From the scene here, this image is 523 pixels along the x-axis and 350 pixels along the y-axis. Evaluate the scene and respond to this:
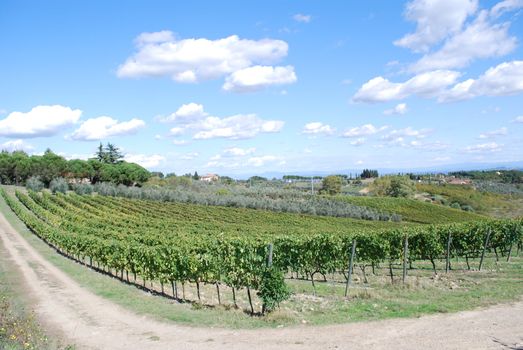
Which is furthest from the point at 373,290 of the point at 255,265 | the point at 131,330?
the point at 131,330

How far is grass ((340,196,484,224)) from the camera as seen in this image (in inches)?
3054

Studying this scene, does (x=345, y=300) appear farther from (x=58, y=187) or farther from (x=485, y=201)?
(x=485, y=201)

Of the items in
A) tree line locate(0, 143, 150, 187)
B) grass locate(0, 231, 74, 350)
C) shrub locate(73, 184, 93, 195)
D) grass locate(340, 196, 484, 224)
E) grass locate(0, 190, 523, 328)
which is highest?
tree line locate(0, 143, 150, 187)

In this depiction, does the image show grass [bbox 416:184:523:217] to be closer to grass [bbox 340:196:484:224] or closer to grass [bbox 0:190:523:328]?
grass [bbox 340:196:484:224]

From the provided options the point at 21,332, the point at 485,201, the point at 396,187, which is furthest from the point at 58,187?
the point at 485,201

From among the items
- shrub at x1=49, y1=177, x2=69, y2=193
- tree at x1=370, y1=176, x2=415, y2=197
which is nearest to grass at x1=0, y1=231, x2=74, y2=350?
shrub at x1=49, y1=177, x2=69, y2=193

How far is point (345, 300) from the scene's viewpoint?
12.9 metres

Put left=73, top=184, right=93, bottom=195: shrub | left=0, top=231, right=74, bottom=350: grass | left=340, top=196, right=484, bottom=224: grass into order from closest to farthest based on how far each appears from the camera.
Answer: left=0, top=231, right=74, bottom=350: grass, left=340, top=196, right=484, bottom=224: grass, left=73, top=184, right=93, bottom=195: shrub

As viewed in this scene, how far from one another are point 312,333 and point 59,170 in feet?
318

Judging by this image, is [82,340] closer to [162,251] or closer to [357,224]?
[162,251]

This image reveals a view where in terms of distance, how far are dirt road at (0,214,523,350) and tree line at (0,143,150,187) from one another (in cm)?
8612

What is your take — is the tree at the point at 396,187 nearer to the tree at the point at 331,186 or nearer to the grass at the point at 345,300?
the tree at the point at 331,186

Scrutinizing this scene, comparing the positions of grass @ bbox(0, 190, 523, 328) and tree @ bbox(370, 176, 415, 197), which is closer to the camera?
grass @ bbox(0, 190, 523, 328)

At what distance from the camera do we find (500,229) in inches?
937
